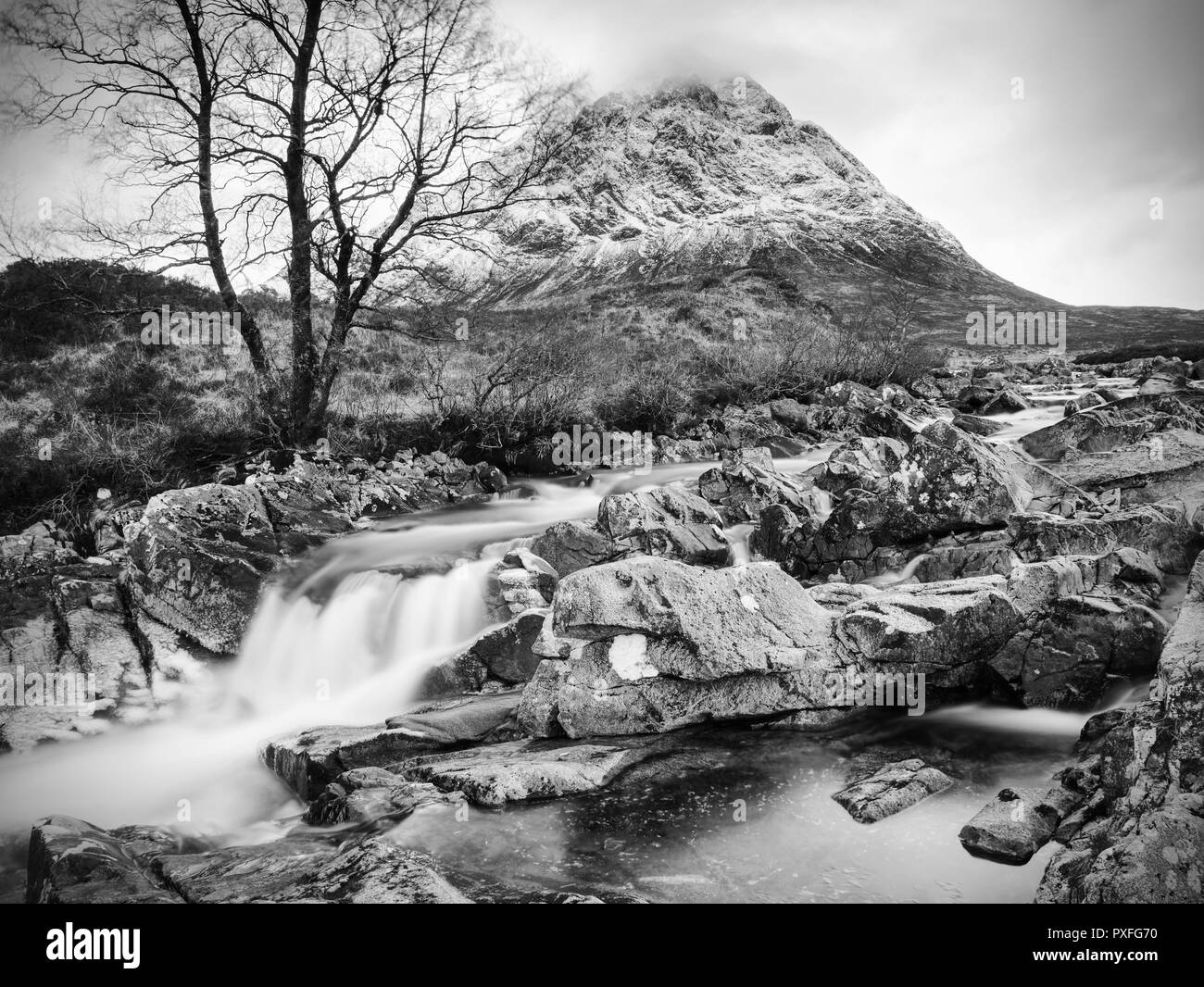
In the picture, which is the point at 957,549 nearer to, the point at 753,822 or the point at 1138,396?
the point at 753,822

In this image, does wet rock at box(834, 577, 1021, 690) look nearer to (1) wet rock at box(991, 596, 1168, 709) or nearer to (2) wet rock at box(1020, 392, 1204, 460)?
(1) wet rock at box(991, 596, 1168, 709)

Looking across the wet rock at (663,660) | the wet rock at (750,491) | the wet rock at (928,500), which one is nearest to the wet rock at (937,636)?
the wet rock at (663,660)

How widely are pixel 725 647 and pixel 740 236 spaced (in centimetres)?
7665

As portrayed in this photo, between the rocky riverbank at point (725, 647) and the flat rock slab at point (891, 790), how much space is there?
0.02m

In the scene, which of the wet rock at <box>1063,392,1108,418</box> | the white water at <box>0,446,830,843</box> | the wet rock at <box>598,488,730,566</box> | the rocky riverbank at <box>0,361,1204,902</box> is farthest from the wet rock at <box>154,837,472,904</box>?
the wet rock at <box>1063,392,1108,418</box>

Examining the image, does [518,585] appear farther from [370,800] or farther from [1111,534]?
[1111,534]

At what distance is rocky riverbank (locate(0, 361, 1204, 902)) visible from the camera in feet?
11.7

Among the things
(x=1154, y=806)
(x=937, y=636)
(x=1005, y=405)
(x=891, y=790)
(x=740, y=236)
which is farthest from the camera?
(x=740, y=236)

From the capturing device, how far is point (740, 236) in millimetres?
74562

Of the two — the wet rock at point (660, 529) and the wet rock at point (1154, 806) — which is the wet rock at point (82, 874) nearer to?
the wet rock at point (1154, 806)

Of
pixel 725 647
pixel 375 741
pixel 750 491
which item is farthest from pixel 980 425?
pixel 375 741

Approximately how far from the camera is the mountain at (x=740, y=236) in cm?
4478

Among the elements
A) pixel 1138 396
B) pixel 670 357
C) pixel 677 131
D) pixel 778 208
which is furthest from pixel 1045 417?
pixel 677 131
